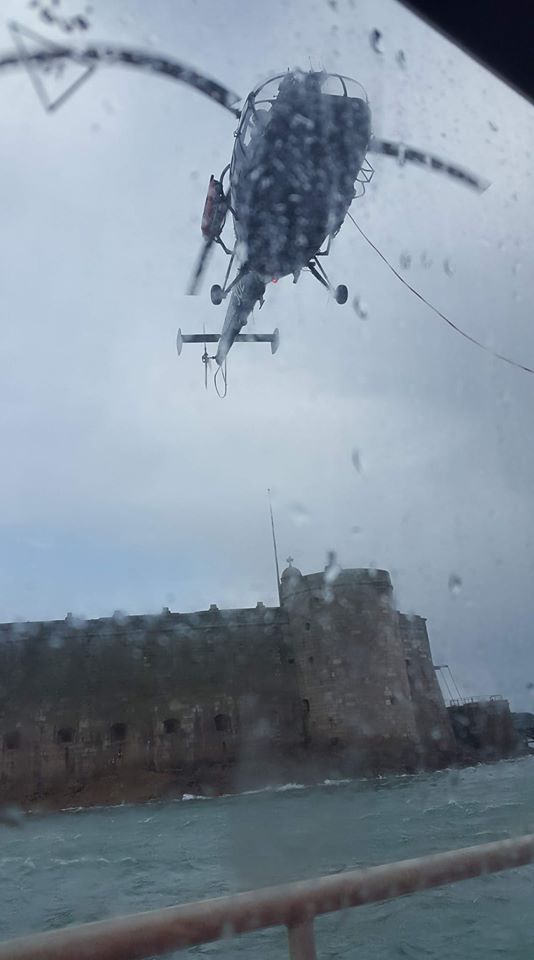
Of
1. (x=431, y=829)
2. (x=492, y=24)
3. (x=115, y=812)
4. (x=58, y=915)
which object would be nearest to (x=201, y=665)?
(x=115, y=812)

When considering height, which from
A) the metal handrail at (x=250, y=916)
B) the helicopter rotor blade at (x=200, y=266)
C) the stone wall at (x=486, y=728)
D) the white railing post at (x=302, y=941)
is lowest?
the white railing post at (x=302, y=941)

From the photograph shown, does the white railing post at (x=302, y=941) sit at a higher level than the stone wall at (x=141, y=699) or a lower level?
lower

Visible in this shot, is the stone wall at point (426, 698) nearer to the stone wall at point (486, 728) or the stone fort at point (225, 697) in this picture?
the stone fort at point (225, 697)

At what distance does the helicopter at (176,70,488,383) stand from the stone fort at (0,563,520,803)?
1962 cm

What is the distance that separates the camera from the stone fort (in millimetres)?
25812

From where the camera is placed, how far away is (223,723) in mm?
28109

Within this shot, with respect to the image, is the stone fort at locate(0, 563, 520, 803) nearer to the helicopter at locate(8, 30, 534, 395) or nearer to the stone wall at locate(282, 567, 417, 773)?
the stone wall at locate(282, 567, 417, 773)

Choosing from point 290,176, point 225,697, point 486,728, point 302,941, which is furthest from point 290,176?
point 486,728

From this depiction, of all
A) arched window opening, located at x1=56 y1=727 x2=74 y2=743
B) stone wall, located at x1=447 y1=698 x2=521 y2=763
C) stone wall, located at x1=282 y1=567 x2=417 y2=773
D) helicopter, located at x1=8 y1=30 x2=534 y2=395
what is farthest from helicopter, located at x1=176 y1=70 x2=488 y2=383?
stone wall, located at x1=447 y1=698 x2=521 y2=763

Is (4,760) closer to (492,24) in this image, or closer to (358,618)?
(358,618)

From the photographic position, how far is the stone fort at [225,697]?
25.8 metres

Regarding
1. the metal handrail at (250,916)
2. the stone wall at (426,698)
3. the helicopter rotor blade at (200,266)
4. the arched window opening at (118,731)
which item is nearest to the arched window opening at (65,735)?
the arched window opening at (118,731)

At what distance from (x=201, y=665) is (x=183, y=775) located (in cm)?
348

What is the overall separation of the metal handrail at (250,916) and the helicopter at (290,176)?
5191mm
